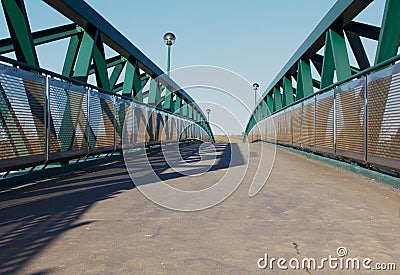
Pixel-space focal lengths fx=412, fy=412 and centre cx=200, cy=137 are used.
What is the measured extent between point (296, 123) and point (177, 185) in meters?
8.89

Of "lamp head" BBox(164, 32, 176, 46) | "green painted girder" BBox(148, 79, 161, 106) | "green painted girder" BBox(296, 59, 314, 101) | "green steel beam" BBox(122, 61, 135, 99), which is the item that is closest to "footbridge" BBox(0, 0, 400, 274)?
"green steel beam" BBox(122, 61, 135, 99)

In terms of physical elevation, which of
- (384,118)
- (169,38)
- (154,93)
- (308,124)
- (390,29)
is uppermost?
(169,38)

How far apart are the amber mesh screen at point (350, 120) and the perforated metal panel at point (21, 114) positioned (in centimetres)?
529

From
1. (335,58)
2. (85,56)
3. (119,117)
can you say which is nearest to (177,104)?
(119,117)

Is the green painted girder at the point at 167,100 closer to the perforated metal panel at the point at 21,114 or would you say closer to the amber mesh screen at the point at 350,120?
the amber mesh screen at the point at 350,120

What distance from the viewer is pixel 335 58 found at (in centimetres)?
1023

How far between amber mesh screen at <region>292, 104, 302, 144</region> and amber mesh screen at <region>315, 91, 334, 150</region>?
109 inches

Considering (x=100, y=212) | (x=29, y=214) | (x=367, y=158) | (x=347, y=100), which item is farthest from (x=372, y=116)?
(x=29, y=214)

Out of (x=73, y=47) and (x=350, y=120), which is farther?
(x=73, y=47)

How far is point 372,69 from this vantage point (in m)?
6.70

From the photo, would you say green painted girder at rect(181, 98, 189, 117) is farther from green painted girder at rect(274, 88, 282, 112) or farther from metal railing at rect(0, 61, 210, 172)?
metal railing at rect(0, 61, 210, 172)

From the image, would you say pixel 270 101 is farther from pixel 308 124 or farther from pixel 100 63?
pixel 100 63

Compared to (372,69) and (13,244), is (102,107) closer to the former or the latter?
(372,69)

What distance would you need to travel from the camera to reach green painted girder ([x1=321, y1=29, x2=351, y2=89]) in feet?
32.3
